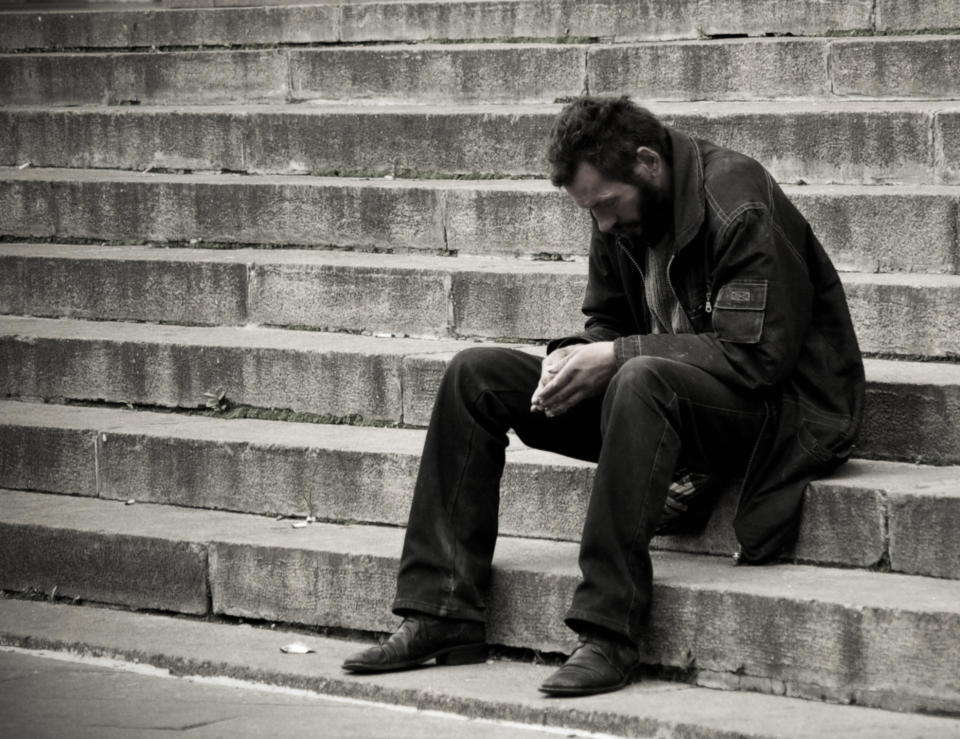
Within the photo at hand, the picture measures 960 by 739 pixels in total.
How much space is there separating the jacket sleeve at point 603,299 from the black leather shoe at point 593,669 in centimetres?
91

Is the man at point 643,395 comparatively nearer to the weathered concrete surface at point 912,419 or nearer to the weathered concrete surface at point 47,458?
the weathered concrete surface at point 912,419

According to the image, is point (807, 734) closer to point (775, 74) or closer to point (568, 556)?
point (568, 556)

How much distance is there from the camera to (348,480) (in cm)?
562

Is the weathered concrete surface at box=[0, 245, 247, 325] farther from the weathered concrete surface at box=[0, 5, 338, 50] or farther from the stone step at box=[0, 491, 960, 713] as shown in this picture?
the weathered concrete surface at box=[0, 5, 338, 50]

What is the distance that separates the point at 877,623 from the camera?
4195mm

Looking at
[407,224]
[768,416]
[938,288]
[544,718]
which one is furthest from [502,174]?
[544,718]

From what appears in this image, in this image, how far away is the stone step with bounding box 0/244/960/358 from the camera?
5543mm

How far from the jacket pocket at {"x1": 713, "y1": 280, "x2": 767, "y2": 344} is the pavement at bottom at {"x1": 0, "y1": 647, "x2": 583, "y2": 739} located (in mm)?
1095

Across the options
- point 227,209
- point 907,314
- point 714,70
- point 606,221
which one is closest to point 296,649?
point 606,221

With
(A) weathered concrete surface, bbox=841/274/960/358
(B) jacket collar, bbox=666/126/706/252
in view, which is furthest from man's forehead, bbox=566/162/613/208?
(A) weathered concrete surface, bbox=841/274/960/358

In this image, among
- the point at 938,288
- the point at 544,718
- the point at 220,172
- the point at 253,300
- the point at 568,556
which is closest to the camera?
the point at 544,718

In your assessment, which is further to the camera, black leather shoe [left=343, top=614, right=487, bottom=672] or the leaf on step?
the leaf on step

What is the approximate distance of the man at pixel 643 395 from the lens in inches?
171

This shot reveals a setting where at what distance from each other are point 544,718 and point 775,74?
3.59m
